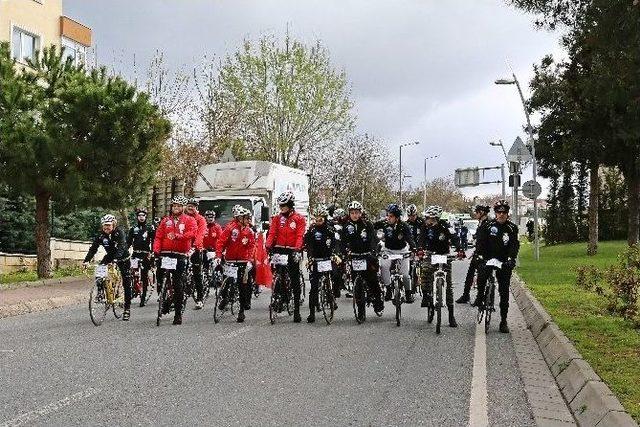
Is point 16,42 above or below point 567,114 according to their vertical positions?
above

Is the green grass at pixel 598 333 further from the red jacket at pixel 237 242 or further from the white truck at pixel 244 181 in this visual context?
the white truck at pixel 244 181

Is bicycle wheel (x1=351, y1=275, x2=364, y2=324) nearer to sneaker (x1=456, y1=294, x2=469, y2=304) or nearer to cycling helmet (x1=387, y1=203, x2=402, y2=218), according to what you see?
cycling helmet (x1=387, y1=203, x2=402, y2=218)

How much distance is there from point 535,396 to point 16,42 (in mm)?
30747

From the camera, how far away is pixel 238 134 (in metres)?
44.2

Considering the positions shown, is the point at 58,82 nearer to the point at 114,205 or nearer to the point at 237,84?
the point at 114,205

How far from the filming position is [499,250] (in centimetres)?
1205

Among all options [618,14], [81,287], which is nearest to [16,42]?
[81,287]

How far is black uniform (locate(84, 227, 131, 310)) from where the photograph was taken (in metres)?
13.2

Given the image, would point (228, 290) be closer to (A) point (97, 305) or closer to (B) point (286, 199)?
(B) point (286, 199)

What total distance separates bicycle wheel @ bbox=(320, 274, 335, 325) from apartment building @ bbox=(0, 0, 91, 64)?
68.0 feet

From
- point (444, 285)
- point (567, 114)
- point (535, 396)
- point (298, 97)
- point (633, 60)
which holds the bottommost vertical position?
point (535, 396)

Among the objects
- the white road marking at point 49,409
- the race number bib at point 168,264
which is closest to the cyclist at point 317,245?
the race number bib at point 168,264

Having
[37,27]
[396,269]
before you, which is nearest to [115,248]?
[396,269]

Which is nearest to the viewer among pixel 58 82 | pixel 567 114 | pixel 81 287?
pixel 81 287
